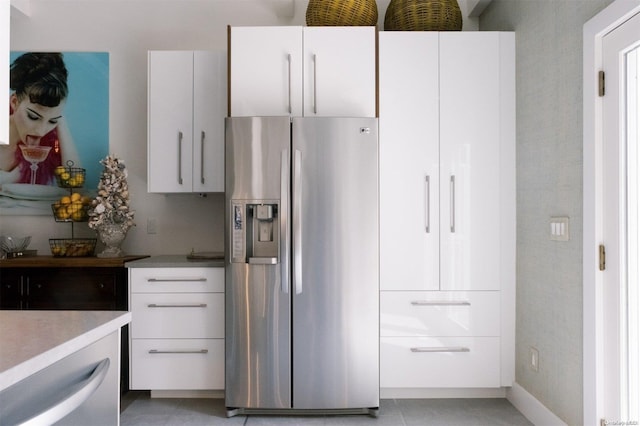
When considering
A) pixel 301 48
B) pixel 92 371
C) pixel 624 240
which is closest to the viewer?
pixel 92 371

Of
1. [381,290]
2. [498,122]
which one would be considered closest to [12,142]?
[381,290]

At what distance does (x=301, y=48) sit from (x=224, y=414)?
222 cm

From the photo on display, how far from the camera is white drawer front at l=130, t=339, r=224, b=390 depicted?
9.14ft

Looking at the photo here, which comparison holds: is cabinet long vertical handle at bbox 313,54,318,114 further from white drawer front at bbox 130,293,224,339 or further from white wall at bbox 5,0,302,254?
white drawer front at bbox 130,293,224,339

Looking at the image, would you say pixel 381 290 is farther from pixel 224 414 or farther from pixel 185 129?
pixel 185 129

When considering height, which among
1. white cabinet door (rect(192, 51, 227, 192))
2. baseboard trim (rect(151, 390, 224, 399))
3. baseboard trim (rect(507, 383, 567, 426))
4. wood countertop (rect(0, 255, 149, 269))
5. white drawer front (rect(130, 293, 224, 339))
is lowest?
baseboard trim (rect(151, 390, 224, 399))

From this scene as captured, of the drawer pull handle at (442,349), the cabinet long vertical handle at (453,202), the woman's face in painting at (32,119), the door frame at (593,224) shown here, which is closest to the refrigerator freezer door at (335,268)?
the drawer pull handle at (442,349)

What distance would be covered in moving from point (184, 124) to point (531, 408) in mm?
2677

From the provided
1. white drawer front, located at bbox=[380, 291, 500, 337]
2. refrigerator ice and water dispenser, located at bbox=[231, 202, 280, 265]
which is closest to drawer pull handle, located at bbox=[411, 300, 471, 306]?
white drawer front, located at bbox=[380, 291, 500, 337]

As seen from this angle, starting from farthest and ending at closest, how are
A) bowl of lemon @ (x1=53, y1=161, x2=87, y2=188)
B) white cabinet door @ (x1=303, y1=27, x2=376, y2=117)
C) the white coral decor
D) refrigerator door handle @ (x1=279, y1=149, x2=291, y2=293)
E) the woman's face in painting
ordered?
the woman's face in painting → bowl of lemon @ (x1=53, y1=161, x2=87, y2=188) → the white coral decor → white cabinet door @ (x1=303, y1=27, x2=376, y2=117) → refrigerator door handle @ (x1=279, y1=149, x2=291, y2=293)

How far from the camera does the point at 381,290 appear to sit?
9.25 feet

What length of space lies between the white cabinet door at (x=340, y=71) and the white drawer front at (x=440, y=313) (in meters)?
1.15

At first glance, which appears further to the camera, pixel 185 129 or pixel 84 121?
pixel 84 121

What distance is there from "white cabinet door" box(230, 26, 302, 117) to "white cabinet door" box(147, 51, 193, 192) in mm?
393
